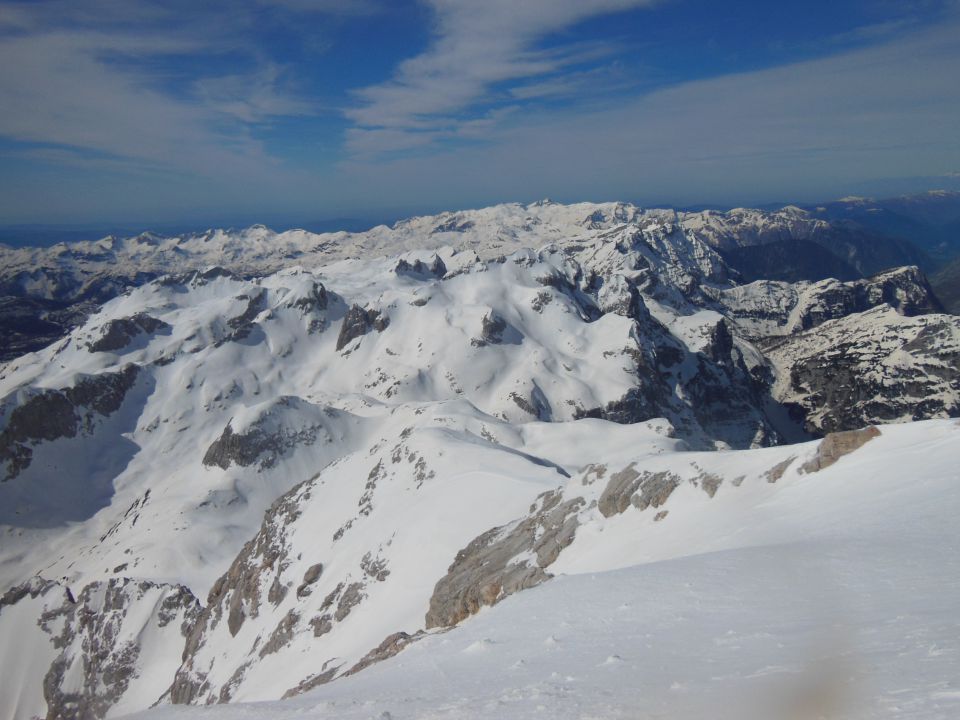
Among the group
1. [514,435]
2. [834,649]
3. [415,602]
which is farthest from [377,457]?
[834,649]

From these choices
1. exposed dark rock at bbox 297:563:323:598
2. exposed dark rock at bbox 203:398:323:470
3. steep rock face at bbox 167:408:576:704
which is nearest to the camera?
steep rock face at bbox 167:408:576:704

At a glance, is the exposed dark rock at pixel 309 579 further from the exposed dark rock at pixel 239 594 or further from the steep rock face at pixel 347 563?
the exposed dark rock at pixel 239 594

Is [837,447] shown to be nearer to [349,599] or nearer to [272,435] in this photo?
[349,599]

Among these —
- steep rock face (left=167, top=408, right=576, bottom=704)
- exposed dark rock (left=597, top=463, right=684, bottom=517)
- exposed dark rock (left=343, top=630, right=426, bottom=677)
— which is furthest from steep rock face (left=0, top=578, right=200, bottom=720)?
exposed dark rock (left=597, top=463, right=684, bottom=517)

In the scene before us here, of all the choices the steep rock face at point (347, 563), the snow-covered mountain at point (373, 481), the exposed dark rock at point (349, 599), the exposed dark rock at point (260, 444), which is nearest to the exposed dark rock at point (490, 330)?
the snow-covered mountain at point (373, 481)

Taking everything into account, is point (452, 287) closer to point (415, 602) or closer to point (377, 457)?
point (377, 457)

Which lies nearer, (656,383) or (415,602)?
(415,602)

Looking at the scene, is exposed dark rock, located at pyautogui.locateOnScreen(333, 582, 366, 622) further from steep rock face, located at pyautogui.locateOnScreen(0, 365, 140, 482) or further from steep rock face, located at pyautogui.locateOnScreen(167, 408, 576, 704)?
steep rock face, located at pyautogui.locateOnScreen(0, 365, 140, 482)

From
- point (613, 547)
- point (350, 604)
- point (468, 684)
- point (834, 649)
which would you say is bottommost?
point (350, 604)

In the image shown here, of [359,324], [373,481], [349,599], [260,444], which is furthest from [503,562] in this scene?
[359,324]
